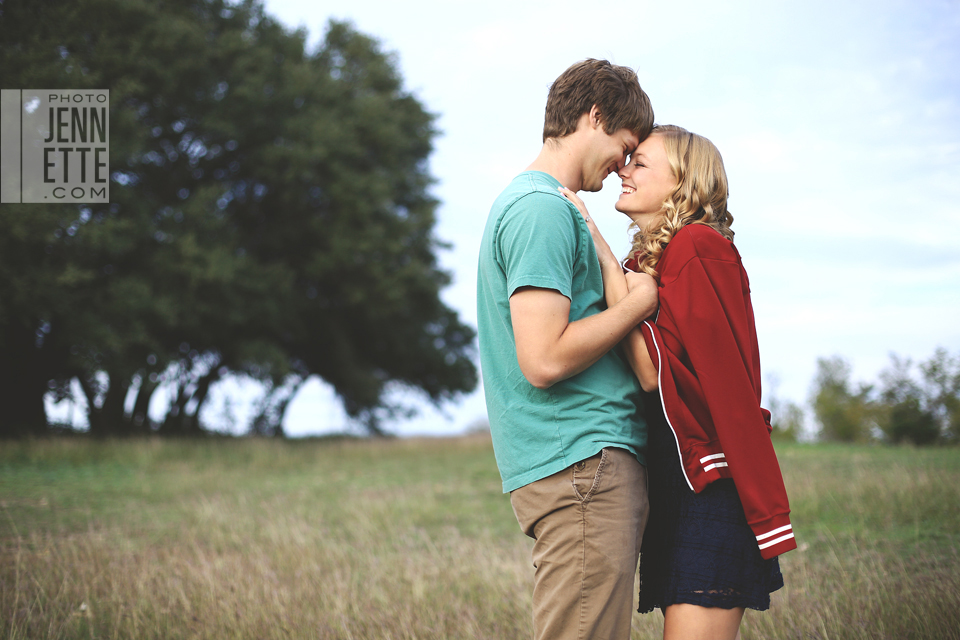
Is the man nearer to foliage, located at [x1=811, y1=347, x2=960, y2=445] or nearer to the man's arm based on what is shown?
the man's arm

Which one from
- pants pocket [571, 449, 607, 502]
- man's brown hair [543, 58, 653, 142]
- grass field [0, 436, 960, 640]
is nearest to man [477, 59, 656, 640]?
pants pocket [571, 449, 607, 502]

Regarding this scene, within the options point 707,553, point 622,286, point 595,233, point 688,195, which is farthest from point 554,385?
point 688,195

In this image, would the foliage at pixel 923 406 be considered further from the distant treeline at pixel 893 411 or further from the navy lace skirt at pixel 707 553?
the navy lace skirt at pixel 707 553

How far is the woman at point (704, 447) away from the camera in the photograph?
6.16 ft

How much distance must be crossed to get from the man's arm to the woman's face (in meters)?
0.61

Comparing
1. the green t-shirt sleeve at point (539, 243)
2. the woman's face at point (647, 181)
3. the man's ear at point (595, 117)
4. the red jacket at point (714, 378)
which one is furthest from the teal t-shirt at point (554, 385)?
the woman's face at point (647, 181)

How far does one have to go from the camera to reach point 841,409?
1379 cm

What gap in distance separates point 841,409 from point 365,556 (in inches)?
462

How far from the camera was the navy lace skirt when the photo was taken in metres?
1.92

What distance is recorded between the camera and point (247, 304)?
16.3 metres

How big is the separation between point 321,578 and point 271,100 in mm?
14863

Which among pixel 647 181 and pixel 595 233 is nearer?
pixel 595 233

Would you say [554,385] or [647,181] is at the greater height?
[647,181]
